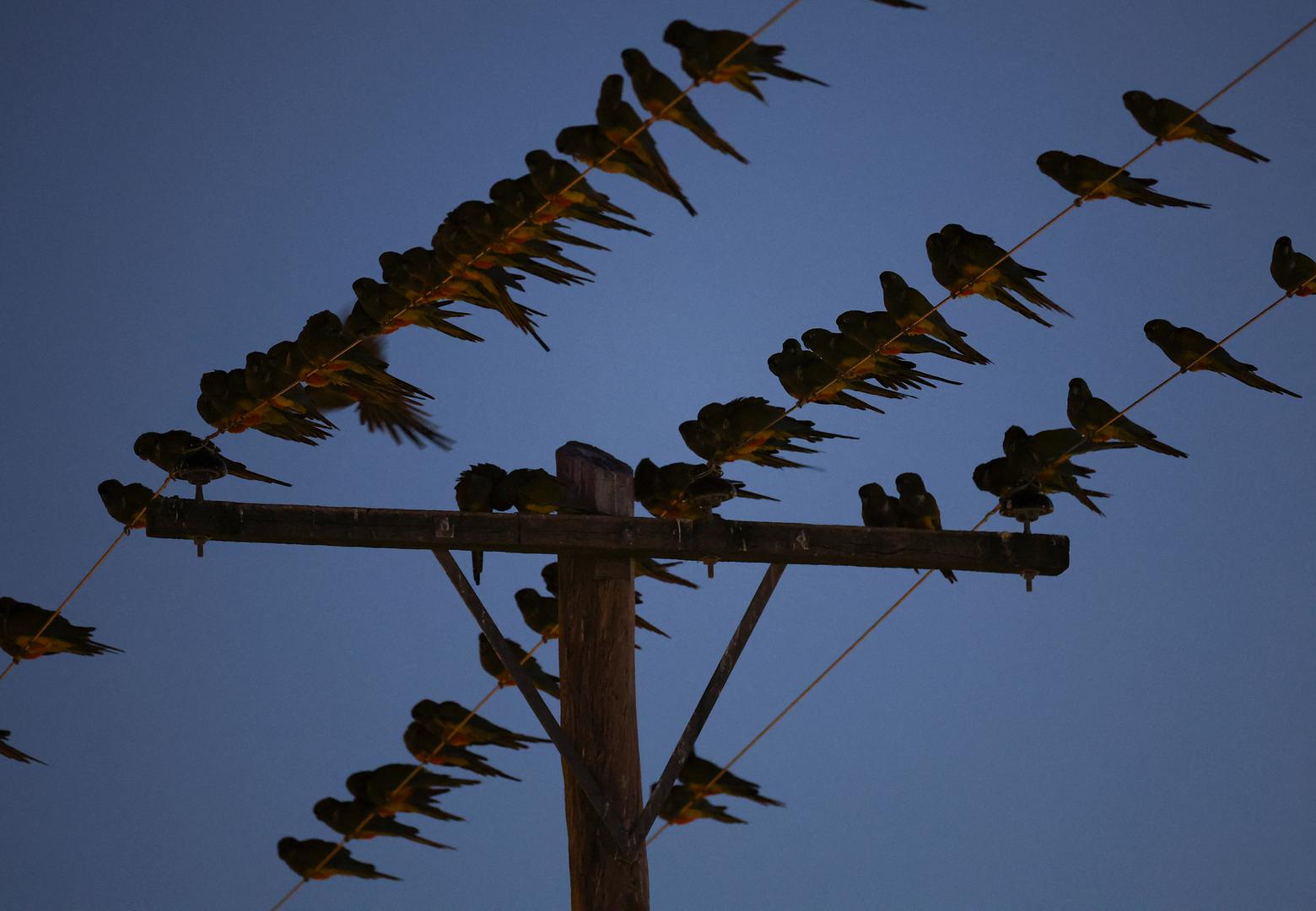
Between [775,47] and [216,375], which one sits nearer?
[775,47]

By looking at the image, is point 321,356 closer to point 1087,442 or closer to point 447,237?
point 447,237

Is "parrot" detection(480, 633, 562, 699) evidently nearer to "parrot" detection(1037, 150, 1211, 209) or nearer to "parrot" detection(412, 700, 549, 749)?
"parrot" detection(412, 700, 549, 749)

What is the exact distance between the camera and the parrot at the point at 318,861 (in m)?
7.62

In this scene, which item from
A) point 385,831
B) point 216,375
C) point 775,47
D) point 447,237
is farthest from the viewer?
point 385,831

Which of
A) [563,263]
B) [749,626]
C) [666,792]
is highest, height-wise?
[563,263]

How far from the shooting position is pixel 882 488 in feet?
22.8

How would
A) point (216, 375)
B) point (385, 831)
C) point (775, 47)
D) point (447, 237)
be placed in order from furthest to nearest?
point (385, 831), point (216, 375), point (447, 237), point (775, 47)

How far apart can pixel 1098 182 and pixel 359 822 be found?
3689 mm

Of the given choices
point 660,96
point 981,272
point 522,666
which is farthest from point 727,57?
point 522,666

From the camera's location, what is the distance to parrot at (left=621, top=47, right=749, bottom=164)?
5.56m

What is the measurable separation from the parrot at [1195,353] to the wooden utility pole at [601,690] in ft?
6.30

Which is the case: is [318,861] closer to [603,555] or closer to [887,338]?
[603,555]

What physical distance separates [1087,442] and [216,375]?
3097mm

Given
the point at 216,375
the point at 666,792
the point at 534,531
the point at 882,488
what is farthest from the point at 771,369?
the point at 216,375
